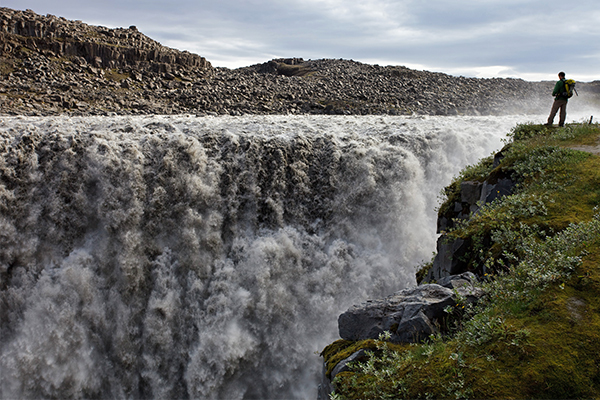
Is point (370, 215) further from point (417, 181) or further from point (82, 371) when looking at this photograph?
point (82, 371)

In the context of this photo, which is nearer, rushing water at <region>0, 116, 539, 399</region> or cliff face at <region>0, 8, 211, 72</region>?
rushing water at <region>0, 116, 539, 399</region>

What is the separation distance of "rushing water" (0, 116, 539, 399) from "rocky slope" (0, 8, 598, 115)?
15.7 m

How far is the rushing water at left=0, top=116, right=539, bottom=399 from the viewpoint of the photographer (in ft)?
36.4

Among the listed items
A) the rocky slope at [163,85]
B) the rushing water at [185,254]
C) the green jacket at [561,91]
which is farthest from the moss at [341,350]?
the rocky slope at [163,85]

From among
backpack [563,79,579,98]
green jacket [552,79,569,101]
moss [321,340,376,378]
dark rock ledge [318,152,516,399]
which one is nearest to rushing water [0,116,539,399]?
dark rock ledge [318,152,516,399]

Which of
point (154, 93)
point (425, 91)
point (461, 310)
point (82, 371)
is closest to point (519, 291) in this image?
point (461, 310)

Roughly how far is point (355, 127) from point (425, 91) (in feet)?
89.2

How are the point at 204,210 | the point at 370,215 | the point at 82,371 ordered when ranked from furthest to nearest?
the point at 370,215, the point at 204,210, the point at 82,371

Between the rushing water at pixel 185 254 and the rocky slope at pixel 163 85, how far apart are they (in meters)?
15.7

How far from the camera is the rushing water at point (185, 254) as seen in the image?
11.1 metres

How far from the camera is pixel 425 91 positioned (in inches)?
1654

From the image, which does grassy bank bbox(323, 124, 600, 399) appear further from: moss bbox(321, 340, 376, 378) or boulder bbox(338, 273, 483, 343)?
boulder bbox(338, 273, 483, 343)

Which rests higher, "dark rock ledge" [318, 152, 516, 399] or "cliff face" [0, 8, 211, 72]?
"cliff face" [0, 8, 211, 72]

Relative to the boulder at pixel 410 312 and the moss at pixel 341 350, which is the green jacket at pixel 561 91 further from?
the moss at pixel 341 350
